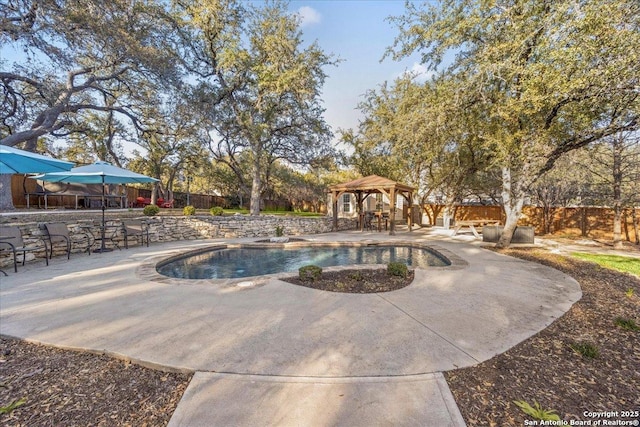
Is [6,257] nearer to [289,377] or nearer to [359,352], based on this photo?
[289,377]

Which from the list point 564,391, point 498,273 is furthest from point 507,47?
point 564,391

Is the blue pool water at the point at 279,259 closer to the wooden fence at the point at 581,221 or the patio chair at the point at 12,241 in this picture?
the patio chair at the point at 12,241

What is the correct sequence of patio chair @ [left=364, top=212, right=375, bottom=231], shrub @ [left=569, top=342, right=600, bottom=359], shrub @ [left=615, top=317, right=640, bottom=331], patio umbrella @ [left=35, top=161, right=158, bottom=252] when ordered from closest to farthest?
shrub @ [left=569, top=342, right=600, bottom=359] → shrub @ [left=615, top=317, right=640, bottom=331] → patio umbrella @ [left=35, top=161, right=158, bottom=252] → patio chair @ [left=364, top=212, right=375, bottom=231]

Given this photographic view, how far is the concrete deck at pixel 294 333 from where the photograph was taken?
75.9 inches

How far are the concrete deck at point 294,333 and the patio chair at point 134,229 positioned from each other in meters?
3.29

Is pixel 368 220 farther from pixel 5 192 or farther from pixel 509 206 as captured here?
pixel 5 192

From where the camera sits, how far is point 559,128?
7.59 m

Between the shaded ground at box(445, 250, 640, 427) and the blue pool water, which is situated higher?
the shaded ground at box(445, 250, 640, 427)

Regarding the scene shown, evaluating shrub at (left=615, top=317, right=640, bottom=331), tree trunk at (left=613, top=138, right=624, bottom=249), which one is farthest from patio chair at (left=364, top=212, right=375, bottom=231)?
shrub at (left=615, top=317, right=640, bottom=331)

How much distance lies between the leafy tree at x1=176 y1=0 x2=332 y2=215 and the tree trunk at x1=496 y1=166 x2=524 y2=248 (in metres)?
9.23

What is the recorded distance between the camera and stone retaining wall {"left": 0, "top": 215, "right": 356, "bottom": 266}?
6672mm

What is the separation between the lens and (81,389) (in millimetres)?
2092

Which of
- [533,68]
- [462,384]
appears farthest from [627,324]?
[533,68]

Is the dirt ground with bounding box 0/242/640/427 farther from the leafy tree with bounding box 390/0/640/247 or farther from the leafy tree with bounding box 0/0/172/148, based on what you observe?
the leafy tree with bounding box 0/0/172/148
